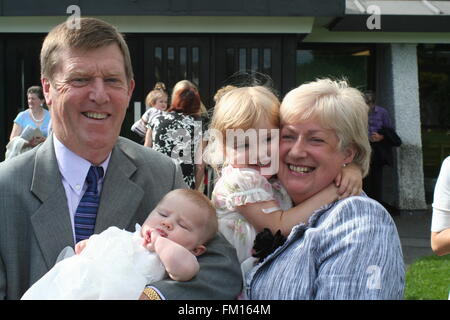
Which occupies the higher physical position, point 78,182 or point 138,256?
point 78,182

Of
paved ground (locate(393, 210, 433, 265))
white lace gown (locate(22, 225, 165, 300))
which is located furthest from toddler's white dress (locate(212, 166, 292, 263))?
paved ground (locate(393, 210, 433, 265))

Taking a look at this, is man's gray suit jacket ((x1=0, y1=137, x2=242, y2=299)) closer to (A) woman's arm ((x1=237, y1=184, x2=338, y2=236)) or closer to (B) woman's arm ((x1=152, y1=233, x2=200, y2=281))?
(B) woman's arm ((x1=152, y1=233, x2=200, y2=281))

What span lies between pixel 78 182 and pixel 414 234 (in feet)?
22.9

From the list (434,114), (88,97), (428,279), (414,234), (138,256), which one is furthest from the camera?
(434,114)

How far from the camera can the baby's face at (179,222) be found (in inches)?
88.7

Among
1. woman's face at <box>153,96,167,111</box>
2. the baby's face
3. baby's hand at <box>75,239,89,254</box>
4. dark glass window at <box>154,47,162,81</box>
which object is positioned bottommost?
baby's hand at <box>75,239,89,254</box>

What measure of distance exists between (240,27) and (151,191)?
6.70m

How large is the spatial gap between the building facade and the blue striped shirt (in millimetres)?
6317

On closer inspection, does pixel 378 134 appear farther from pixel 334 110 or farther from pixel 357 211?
pixel 357 211

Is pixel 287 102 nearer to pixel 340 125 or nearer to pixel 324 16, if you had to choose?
pixel 340 125

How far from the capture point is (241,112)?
2453 mm

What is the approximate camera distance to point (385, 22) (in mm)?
9797

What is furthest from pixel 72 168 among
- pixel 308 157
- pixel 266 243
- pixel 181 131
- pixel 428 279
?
pixel 428 279

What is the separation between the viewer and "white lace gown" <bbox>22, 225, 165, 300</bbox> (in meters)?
2.05
